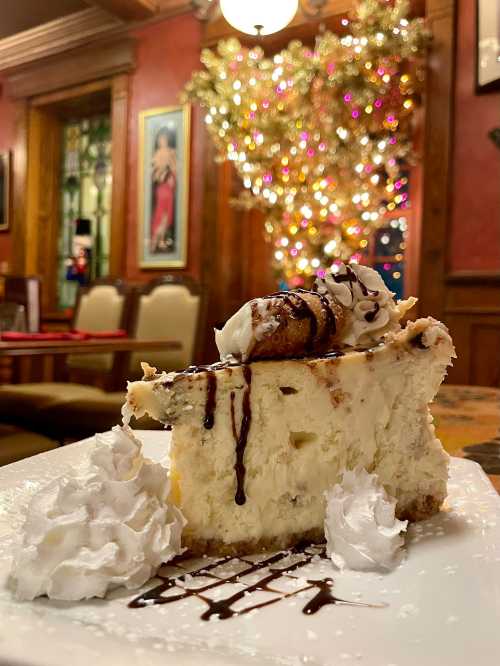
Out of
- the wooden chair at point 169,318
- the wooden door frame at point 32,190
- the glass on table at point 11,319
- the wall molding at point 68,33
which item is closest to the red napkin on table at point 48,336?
the glass on table at point 11,319

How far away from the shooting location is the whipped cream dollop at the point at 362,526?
67 centimetres

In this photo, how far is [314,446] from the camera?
828 millimetres

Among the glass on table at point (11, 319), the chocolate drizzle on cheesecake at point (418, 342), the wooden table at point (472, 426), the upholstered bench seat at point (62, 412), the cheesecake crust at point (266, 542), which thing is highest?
the chocolate drizzle on cheesecake at point (418, 342)

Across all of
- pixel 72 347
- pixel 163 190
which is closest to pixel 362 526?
pixel 72 347

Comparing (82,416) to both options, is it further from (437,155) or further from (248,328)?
(437,155)

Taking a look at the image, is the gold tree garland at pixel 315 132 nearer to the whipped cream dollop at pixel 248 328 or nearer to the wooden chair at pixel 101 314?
the wooden chair at pixel 101 314

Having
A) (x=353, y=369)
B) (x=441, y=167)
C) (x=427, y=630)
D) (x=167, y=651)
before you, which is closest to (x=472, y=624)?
(x=427, y=630)

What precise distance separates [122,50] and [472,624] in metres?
5.93

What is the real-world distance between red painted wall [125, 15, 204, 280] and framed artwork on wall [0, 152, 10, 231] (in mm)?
1856

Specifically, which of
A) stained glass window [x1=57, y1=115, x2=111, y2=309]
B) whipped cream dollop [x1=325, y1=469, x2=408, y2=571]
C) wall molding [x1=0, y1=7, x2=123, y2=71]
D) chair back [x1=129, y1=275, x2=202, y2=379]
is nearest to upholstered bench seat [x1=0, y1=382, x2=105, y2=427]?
chair back [x1=129, y1=275, x2=202, y2=379]

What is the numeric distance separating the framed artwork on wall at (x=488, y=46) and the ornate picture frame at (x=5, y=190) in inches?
195

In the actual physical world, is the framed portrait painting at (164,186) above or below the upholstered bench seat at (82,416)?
above

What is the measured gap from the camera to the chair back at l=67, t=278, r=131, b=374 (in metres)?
4.00

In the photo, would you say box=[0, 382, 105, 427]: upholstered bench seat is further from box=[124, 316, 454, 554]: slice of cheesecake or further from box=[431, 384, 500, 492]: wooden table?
box=[124, 316, 454, 554]: slice of cheesecake
